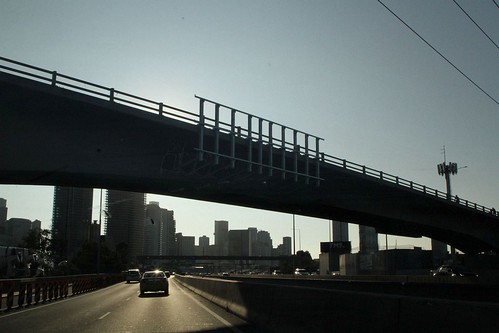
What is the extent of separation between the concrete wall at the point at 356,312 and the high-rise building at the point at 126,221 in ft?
225

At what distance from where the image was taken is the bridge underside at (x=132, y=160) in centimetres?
2345

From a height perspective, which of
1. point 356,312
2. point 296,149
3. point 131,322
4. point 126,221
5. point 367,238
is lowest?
point 131,322

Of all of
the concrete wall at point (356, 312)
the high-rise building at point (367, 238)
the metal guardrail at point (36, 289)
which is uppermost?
the high-rise building at point (367, 238)

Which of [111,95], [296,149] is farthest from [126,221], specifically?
[111,95]

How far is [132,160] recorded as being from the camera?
28234 mm

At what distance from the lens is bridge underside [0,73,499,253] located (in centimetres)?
2345

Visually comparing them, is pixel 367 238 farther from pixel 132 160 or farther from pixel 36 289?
pixel 36 289

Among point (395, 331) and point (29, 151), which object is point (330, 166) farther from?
point (395, 331)

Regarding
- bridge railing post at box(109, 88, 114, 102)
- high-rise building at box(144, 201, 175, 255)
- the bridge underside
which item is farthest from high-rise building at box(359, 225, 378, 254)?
bridge railing post at box(109, 88, 114, 102)

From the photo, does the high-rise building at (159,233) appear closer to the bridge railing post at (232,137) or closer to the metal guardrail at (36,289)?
the metal guardrail at (36,289)

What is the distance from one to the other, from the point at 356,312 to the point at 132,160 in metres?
21.7

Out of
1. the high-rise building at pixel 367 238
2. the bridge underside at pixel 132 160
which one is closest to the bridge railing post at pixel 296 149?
the bridge underside at pixel 132 160

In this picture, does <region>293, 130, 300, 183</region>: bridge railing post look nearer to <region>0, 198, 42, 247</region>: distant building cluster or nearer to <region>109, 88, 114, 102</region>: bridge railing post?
<region>109, 88, 114, 102</region>: bridge railing post

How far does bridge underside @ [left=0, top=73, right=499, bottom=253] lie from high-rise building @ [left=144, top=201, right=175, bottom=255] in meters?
76.1
